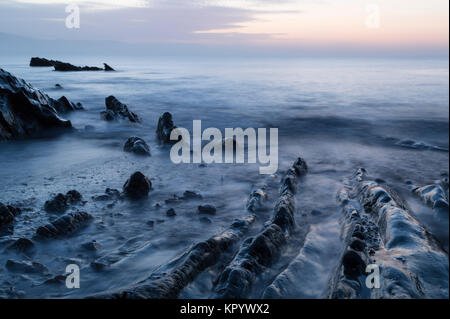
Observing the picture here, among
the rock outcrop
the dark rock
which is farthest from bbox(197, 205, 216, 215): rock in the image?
the rock outcrop

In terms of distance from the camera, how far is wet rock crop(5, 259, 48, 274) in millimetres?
2945

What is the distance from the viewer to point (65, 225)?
12.0 ft

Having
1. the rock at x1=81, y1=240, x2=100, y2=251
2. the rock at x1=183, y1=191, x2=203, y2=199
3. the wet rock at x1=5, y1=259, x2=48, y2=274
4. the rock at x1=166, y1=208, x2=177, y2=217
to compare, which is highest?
the rock at x1=183, y1=191, x2=203, y2=199

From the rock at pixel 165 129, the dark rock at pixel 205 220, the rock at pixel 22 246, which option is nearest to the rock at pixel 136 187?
the dark rock at pixel 205 220

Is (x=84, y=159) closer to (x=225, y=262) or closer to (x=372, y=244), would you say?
(x=225, y=262)

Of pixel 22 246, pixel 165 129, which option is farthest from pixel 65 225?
pixel 165 129

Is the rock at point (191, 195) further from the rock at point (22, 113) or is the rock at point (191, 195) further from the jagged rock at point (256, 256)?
the rock at point (22, 113)

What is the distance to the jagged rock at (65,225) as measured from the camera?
3.50m

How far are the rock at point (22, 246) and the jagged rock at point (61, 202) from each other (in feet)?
2.61

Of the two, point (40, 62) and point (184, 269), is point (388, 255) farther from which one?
point (40, 62)

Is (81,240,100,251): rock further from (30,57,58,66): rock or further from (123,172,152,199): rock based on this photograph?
(30,57,58,66): rock

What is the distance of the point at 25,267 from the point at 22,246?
373mm

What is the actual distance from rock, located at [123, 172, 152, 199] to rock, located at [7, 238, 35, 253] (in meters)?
1.53

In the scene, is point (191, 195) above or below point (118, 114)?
below
